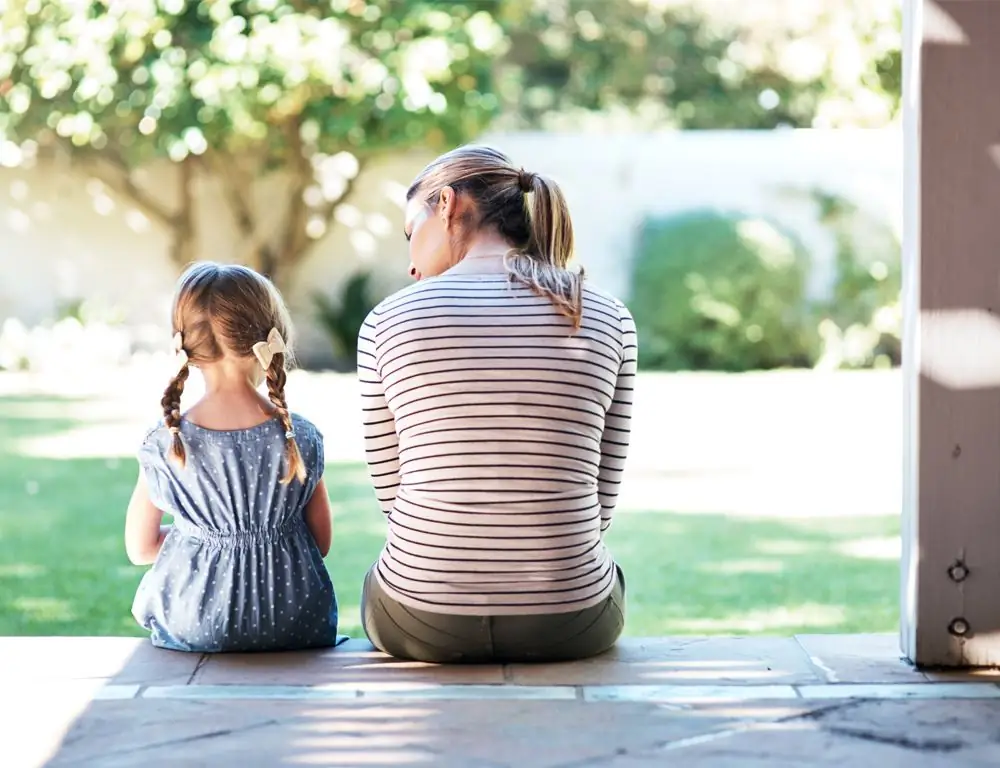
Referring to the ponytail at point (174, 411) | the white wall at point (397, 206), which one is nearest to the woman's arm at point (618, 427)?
the ponytail at point (174, 411)

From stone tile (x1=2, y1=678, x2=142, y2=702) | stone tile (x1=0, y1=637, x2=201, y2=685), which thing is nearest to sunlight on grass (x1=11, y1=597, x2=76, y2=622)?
stone tile (x1=0, y1=637, x2=201, y2=685)

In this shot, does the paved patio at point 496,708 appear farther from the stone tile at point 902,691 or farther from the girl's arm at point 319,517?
the girl's arm at point 319,517

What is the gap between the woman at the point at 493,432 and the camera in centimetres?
292

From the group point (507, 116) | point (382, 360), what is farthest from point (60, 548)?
point (507, 116)

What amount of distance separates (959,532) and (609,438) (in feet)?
2.42

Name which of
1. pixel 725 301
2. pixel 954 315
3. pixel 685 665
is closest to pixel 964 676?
pixel 685 665

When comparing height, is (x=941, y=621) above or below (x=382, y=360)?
below

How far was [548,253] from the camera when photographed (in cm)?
311

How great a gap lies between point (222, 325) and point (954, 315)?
1498 millimetres

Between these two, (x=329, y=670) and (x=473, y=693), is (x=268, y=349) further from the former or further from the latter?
(x=473, y=693)

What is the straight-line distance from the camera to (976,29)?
9.56 ft

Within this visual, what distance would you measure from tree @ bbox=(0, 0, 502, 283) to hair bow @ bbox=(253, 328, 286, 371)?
32.6 ft

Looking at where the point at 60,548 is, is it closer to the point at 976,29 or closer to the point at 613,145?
the point at 976,29

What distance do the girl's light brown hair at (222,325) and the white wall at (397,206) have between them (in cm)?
1026
